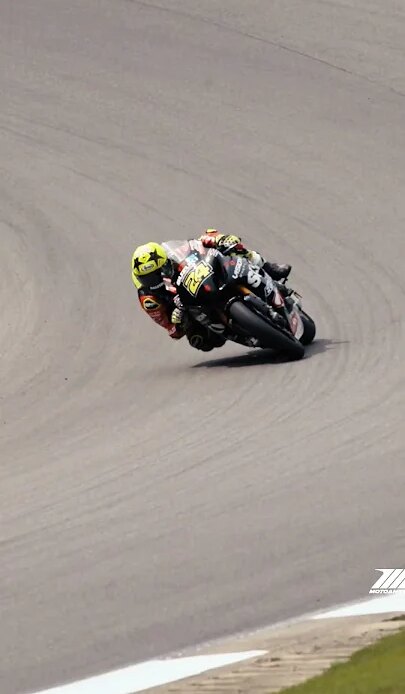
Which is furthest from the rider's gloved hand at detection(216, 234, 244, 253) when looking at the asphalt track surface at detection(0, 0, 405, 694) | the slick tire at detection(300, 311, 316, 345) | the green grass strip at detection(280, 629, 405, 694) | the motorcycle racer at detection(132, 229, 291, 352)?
the green grass strip at detection(280, 629, 405, 694)

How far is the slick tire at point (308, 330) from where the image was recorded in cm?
1296

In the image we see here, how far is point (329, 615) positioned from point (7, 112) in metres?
14.3

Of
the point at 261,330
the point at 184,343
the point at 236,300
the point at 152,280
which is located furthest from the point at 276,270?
the point at 184,343

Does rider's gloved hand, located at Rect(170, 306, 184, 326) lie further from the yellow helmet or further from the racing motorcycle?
the yellow helmet

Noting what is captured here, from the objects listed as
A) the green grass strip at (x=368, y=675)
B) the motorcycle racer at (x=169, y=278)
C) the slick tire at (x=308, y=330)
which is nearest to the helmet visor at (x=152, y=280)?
the motorcycle racer at (x=169, y=278)

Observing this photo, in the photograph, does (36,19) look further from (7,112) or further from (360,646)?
(360,646)

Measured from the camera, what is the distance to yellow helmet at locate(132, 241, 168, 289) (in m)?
12.5

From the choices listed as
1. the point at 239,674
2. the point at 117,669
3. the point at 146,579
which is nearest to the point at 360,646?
the point at 239,674

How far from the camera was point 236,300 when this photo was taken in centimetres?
1232

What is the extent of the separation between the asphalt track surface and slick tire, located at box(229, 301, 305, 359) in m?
0.21

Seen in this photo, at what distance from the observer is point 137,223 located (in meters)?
17.6

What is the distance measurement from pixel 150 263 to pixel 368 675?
7.40 metres

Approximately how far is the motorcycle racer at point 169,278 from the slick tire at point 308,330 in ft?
1.50

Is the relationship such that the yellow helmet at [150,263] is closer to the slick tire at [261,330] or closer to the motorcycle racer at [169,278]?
the motorcycle racer at [169,278]
